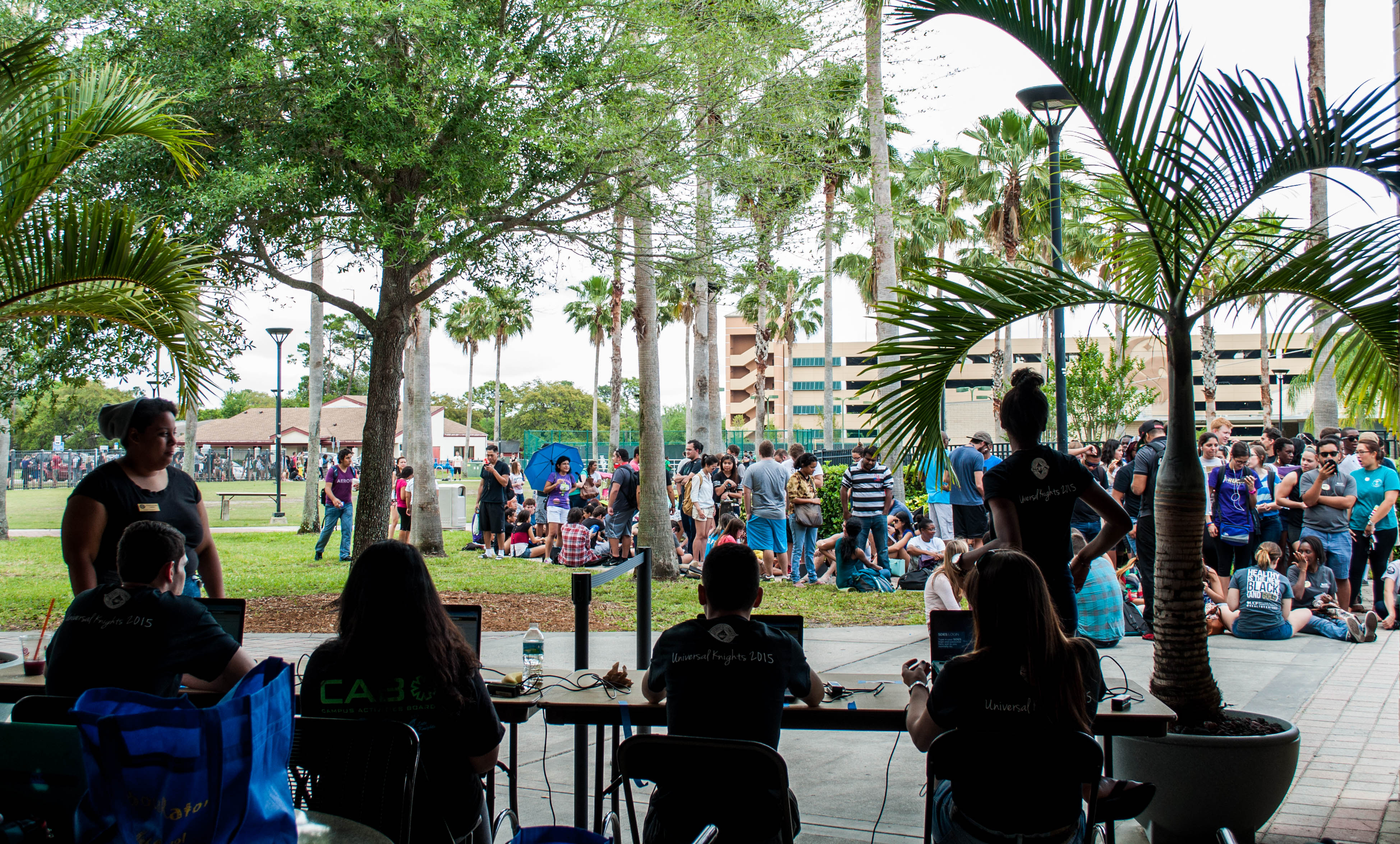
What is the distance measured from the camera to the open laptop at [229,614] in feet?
13.6

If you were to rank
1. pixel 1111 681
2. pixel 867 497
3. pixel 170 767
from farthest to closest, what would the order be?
pixel 867 497
pixel 1111 681
pixel 170 767

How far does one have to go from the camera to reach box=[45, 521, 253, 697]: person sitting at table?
3105 mm

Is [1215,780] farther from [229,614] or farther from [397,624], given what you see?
[229,614]

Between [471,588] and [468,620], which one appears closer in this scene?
[468,620]

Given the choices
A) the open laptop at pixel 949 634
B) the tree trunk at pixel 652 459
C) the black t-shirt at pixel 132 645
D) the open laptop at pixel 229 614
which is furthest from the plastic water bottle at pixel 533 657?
the tree trunk at pixel 652 459

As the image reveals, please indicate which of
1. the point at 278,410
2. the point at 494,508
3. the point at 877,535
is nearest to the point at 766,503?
the point at 877,535

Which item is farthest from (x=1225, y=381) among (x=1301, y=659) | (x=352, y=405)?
(x=1301, y=659)

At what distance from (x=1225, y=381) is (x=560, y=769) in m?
83.6

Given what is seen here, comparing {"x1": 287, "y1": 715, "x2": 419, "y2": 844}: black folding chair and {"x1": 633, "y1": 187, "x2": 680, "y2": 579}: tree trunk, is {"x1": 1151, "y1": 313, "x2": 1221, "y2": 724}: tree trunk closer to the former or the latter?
{"x1": 287, "y1": 715, "x2": 419, "y2": 844}: black folding chair

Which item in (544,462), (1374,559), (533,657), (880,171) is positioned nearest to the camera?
(533,657)

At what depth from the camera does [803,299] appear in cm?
5112

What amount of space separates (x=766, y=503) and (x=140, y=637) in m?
9.93

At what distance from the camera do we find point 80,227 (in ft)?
17.1

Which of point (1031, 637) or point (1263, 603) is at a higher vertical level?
point (1031, 637)
